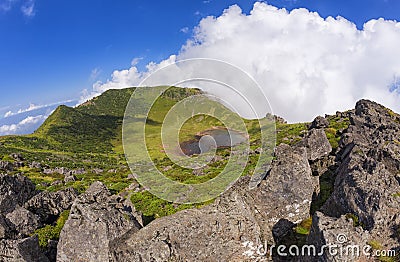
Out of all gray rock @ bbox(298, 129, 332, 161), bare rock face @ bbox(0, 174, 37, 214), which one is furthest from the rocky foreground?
gray rock @ bbox(298, 129, 332, 161)

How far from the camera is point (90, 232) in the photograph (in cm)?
1589

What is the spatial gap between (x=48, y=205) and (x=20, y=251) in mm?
12432

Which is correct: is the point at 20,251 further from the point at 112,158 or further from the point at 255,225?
the point at 112,158

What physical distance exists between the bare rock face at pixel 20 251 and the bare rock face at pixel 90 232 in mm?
2308

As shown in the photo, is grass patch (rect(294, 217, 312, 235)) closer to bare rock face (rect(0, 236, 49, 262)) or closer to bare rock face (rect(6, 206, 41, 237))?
bare rock face (rect(0, 236, 49, 262))

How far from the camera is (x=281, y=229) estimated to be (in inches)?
715

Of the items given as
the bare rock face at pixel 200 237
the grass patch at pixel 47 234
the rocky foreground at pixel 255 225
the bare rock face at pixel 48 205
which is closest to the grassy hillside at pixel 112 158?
the bare rock face at pixel 48 205

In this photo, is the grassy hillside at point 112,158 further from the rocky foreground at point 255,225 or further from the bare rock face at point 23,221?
the rocky foreground at point 255,225

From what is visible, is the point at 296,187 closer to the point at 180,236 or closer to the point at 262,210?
the point at 262,210

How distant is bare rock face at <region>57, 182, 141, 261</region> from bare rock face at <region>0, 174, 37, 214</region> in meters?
15.5

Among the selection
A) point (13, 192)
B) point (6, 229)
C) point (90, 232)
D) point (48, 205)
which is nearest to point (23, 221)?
point (6, 229)

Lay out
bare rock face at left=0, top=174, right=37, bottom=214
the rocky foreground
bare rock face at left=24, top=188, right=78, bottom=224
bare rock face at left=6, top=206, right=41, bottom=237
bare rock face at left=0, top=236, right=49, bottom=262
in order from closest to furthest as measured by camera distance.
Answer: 1. the rocky foreground
2. bare rock face at left=0, top=236, right=49, bottom=262
3. bare rock face at left=6, top=206, right=41, bottom=237
4. bare rock face at left=24, top=188, right=78, bottom=224
5. bare rock face at left=0, top=174, right=37, bottom=214

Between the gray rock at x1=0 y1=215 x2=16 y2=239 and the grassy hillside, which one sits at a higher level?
the grassy hillside

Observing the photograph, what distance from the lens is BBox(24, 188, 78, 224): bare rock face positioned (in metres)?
27.7
